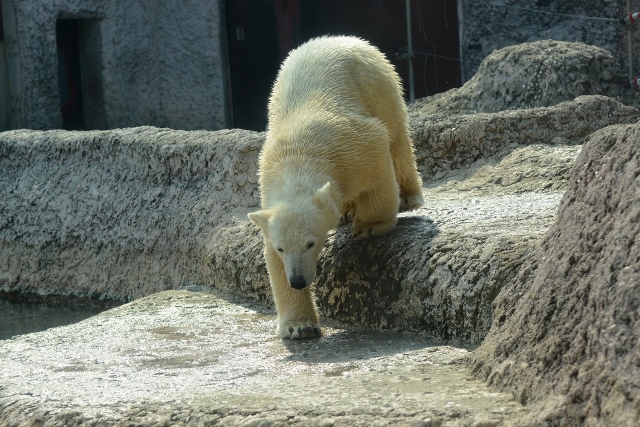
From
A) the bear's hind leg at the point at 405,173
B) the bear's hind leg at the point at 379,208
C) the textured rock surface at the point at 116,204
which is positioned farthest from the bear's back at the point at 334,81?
the textured rock surface at the point at 116,204

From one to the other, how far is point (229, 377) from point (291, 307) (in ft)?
2.69

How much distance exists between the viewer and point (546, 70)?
737cm

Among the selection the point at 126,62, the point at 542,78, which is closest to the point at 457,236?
the point at 542,78

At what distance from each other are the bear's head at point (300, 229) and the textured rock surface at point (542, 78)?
3739mm

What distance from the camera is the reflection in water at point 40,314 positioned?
585 centimetres

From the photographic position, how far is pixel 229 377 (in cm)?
340

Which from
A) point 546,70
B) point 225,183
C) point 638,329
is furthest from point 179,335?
point 546,70

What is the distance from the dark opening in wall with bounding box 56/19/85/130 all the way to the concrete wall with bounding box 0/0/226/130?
13cm

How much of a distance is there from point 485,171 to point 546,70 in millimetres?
1536

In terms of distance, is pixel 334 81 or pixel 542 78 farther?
pixel 542 78

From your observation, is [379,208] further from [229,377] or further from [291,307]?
[229,377]

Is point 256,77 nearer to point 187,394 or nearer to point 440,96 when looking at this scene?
point 440,96

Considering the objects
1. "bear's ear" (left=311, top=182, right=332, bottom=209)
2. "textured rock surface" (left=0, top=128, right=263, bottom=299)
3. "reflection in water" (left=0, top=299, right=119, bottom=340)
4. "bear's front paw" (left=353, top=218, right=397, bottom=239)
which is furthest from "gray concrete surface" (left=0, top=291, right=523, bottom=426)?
"textured rock surface" (left=0, top=128, right=263, bottom=299)

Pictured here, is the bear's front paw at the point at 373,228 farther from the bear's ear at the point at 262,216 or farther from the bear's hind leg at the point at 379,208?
the bear's ear at the point at 262,216
